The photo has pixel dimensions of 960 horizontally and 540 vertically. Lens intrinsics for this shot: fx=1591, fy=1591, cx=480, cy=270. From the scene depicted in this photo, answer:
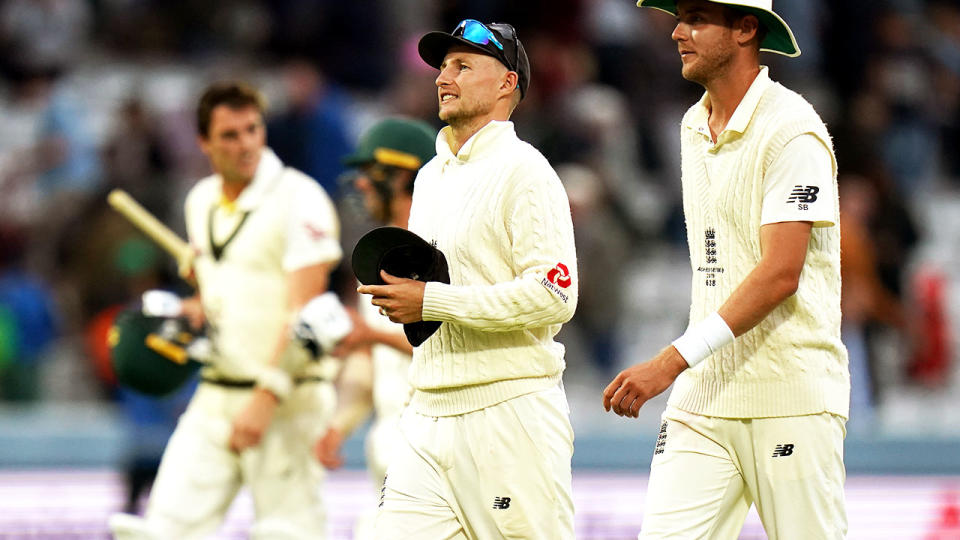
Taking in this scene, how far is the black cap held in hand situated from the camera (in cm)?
530

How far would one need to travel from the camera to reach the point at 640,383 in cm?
511

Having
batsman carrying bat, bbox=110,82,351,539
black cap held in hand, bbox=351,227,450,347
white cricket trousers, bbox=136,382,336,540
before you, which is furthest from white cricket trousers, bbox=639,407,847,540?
white cricket trousers, bbox=136,382,336,540

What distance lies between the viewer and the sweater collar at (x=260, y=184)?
24.8 ft

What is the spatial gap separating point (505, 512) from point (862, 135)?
9.11m

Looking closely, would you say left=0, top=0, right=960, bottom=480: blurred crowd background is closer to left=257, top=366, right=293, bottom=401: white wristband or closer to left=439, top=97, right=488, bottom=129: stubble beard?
left=257, top=366, right=293, bottom=401: white wristband

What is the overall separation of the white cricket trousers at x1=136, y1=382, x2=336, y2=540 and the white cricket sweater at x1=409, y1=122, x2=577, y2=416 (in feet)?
6.82

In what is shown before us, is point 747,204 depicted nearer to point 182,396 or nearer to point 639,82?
point 182,396

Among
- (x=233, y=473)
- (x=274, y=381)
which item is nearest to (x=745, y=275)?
(x=274, y=381)

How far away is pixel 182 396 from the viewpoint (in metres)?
10.6

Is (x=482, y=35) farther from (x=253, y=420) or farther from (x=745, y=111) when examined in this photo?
(x=253, y=420)

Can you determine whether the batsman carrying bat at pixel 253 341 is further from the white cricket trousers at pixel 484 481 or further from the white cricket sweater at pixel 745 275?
the white cricket sweater at pixel 745 275

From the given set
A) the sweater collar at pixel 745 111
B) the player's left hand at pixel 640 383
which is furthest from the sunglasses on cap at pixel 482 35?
the player's left hand at pixel 640 383

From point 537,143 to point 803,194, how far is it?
8.05 meters

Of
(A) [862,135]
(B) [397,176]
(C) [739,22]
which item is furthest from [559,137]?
(C) [739,22]
